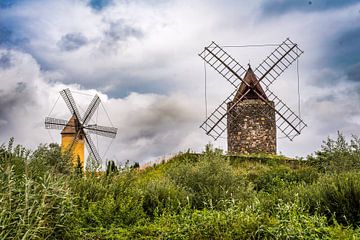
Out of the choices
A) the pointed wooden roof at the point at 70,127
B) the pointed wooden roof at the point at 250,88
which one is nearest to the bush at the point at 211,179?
the pointed wooden roof at the point at 250,88

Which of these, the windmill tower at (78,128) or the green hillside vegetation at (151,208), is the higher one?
the windmill tower at (78,128)

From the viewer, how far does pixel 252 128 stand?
30453mm

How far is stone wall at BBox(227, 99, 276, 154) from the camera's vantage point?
30.4 m

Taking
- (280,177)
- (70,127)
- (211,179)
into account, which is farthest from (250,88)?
(211,179)

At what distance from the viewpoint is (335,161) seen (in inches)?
795

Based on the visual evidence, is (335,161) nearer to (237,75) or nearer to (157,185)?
(157,185)

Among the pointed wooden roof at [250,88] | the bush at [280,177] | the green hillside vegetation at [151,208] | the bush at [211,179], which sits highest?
the pointed wooden roof at [250,88]

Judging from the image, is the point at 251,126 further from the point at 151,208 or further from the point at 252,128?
the point at 151,208

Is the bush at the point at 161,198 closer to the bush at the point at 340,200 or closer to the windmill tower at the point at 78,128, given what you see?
the bush at the point at 340,200

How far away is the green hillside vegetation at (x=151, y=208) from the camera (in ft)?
23.8

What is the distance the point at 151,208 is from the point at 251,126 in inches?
804

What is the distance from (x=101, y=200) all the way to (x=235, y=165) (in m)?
16.9

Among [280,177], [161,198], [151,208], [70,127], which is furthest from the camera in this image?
[70,127]

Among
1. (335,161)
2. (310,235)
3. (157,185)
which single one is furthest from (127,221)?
(335,161)
